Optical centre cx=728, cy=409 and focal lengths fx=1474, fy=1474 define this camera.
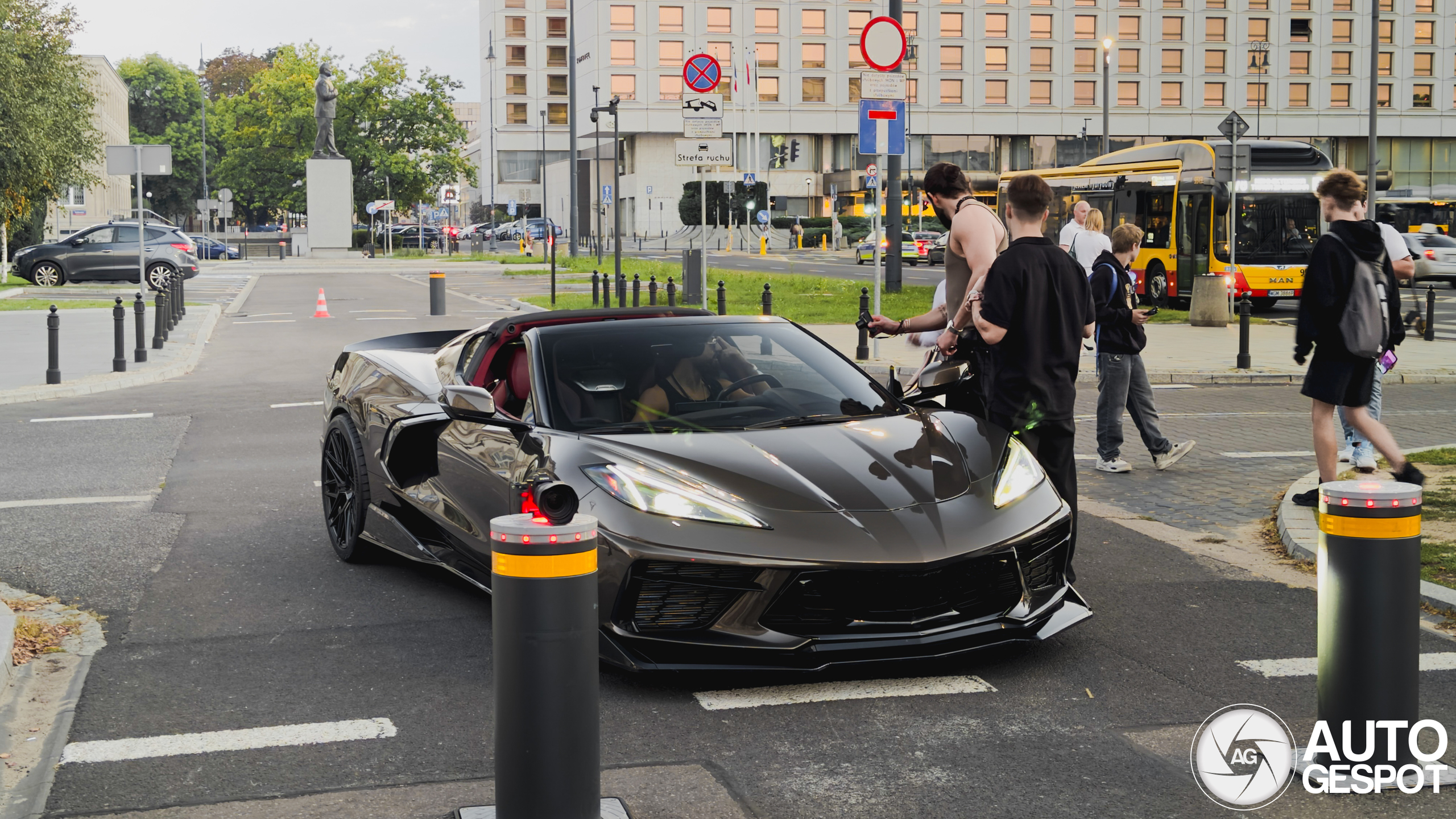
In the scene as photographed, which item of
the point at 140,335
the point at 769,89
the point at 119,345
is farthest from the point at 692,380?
the point at 769,89

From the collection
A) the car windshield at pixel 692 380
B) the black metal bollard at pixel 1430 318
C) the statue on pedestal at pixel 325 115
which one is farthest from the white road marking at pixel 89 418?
the statue on pedestal at pixel 325 115

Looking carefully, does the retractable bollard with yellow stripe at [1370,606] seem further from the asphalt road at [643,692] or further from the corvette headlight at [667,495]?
the corvette headlight at [667,495]

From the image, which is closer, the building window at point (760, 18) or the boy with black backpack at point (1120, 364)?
the boy with black backpack at point (1120, 364)

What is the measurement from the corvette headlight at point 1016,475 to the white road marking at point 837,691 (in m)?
0.63

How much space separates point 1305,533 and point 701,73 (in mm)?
12007

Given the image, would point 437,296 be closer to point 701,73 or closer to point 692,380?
point 701,73

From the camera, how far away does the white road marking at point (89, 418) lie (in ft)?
41.7

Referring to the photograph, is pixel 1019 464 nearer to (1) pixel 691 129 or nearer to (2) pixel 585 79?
(1) pixel 691 129

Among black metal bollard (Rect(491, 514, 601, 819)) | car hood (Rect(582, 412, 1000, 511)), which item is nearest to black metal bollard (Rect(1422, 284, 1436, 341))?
car hood (Rect(582, 412, 1000, 511))

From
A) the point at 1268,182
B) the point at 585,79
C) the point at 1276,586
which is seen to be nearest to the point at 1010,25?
Result: the point at 585,79

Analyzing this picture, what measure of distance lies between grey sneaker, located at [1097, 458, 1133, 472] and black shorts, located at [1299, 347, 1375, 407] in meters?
2.49

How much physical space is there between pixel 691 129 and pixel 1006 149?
74467mm

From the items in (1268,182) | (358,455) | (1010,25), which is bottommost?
(358,455)

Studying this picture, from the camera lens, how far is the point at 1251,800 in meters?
3.91
